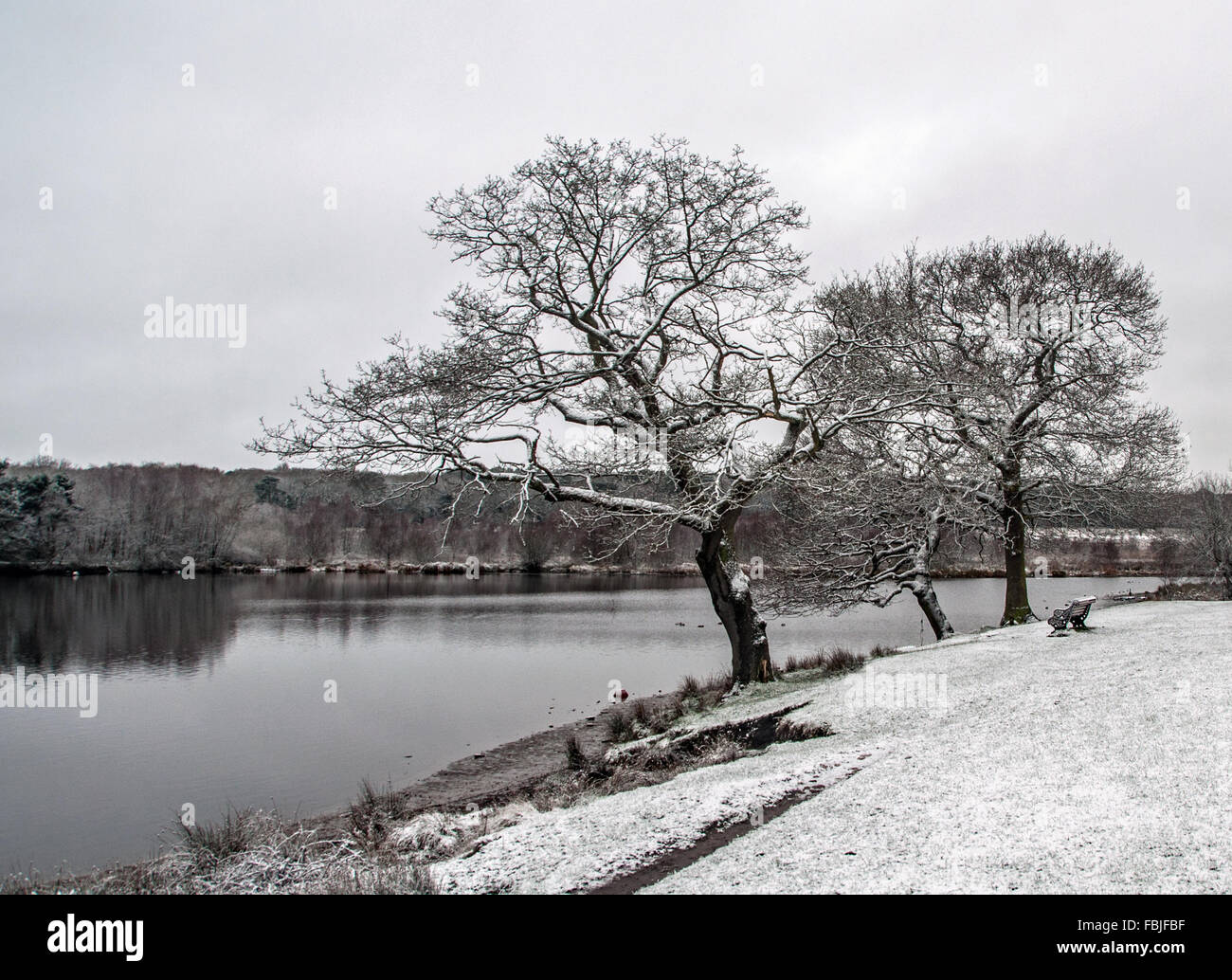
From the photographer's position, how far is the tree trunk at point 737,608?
15.1 metres

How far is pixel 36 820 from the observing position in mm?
11547

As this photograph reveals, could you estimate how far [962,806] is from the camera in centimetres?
607

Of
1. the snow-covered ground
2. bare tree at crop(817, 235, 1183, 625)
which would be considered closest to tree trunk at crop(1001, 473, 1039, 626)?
bare tree at crop(817, 235, 1183, 625)

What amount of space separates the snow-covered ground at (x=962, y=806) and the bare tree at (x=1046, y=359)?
9026mm

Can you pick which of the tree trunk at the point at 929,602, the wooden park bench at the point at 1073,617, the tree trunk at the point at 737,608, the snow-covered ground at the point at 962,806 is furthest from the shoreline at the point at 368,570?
the snow-covered ground at the point at 962,806

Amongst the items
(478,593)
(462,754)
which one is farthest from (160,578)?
(462,754)

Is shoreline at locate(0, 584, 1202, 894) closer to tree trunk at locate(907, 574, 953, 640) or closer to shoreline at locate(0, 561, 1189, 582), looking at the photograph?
tree trunk at locate(907, 574, 953, 640)

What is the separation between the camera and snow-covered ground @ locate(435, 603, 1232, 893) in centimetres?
498

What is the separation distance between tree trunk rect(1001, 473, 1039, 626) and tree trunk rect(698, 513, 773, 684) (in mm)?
7719

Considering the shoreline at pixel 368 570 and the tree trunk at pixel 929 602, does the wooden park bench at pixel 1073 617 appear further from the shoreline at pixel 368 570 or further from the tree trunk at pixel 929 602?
the shoreline at pixel 368 570

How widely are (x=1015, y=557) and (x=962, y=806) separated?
643 inches

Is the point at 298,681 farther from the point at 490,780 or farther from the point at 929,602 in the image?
the point at 929,602
